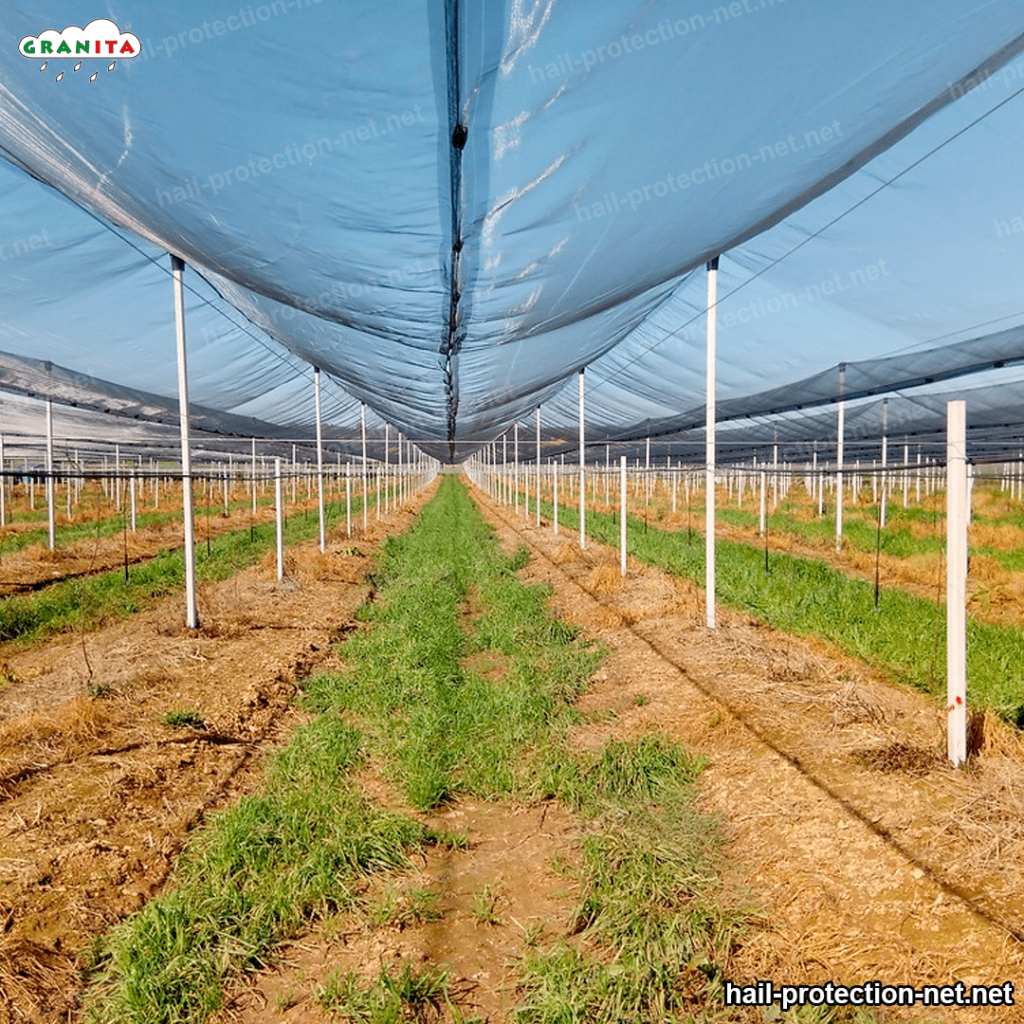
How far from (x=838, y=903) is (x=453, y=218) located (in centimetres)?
356

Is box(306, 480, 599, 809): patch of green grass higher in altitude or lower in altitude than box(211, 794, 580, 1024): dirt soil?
higher

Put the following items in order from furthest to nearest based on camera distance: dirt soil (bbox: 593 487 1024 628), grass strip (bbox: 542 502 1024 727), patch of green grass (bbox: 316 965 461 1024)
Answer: dirt soil (bbox: 593 487 1024 628) < grass strip (bbox: 542 502 1024 727) < patch of green grass (bbox: 316 965 461 1024)

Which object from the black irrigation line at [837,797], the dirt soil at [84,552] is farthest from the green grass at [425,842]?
the dirt soil at [84,552]

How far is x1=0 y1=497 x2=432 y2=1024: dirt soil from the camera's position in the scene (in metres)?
2.50

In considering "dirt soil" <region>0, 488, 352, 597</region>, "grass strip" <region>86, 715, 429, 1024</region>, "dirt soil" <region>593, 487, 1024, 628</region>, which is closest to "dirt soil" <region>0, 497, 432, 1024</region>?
"grass strip" <region>86, 715, 429, 1024</region>

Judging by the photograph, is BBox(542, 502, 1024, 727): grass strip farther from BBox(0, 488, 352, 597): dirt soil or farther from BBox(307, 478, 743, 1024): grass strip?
BBox(0, 488, 352, 597): dirt soil

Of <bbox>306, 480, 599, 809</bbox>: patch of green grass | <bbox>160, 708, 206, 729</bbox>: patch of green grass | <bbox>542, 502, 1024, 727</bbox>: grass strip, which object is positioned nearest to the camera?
<bbox>306, 480, 599, 809</bbox>: patch of green grass

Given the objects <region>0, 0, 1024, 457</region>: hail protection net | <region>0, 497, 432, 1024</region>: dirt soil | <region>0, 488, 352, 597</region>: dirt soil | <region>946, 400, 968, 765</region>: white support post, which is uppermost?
<region>0, 0, 1024, 457</region>: hail protection net

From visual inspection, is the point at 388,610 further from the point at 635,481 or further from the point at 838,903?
the point at 635,481

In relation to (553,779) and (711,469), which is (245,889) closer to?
(553,779)

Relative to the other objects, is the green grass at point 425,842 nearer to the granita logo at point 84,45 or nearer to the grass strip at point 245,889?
the grass strip at point 245,889

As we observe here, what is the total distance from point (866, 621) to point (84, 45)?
693 cm

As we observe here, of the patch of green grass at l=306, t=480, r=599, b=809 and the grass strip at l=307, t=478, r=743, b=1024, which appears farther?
the patch of green grass at l=306, t=480, r=599, b=809

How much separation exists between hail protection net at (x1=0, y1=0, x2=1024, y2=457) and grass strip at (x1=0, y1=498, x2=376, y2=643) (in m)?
2.92
